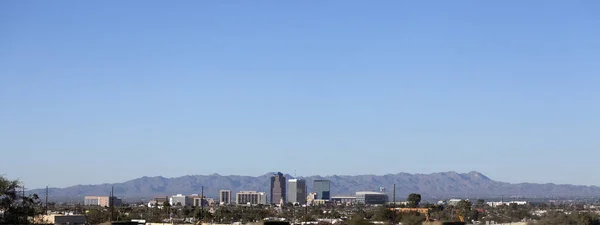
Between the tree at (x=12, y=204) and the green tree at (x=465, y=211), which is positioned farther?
the green tree at (x=465, y=211)

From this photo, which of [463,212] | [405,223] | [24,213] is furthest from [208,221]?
[24,213]

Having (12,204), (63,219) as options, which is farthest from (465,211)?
(12,204)

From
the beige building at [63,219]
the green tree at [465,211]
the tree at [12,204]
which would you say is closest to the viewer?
the tree at [12,204]

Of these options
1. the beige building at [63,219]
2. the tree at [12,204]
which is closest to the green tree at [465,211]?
the beige building at [63,219]

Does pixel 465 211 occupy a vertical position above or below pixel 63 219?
above

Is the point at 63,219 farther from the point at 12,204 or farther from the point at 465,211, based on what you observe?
the point at 465,211

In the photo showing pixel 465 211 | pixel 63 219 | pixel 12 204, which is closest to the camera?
pixel 12 204

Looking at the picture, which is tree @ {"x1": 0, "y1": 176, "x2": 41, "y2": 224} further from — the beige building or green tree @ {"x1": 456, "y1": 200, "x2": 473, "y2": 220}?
green tree @ {"x1": 456, "y1": 200, "x2": 473, "y2": 220}

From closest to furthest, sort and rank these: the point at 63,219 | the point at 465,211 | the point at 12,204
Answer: the point at 12,204
the point at 63,219
the point at 465,211

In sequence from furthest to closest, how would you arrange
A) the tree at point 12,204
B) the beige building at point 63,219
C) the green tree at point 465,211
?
the green tree at point 465,211
the beige building at point 63,219
the tree at point 12,204

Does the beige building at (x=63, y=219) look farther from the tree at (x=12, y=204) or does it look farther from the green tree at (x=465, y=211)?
the green tree at (x=465, y=211)

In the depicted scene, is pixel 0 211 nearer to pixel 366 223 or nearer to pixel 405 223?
pixel 366 223

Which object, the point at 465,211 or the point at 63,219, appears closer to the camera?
the point at 63,219

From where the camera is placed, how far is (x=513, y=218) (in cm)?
18750
